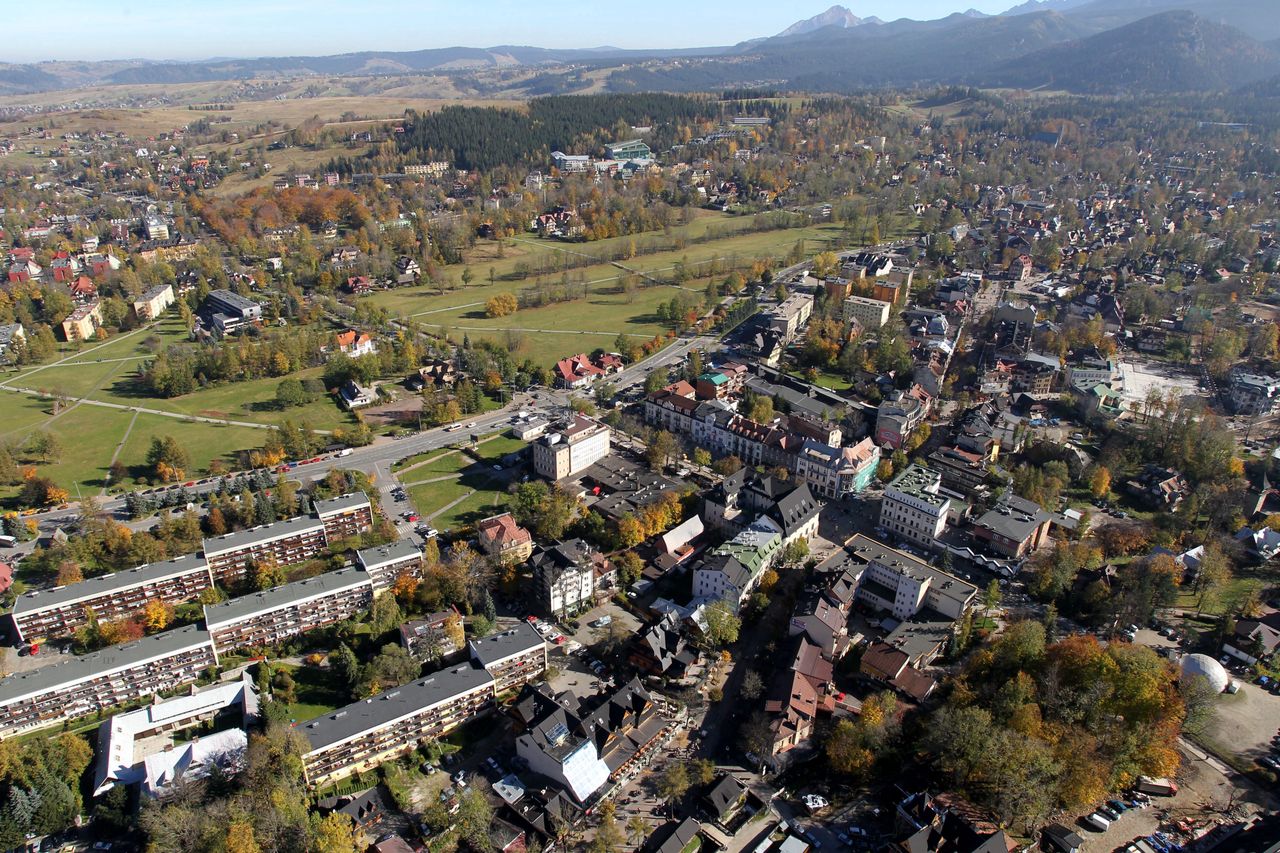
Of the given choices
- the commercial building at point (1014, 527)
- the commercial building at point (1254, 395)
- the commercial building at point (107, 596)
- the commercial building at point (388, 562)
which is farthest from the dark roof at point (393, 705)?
the commercial building at point (1254, 395)

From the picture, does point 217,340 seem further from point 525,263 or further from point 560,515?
point 560,515

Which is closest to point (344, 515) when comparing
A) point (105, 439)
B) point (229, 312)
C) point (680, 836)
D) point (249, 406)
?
point (249, 406)

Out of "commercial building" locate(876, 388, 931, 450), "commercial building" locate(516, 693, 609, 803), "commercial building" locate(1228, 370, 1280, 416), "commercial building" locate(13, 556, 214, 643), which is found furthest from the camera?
"commercial building" locate(1228, 370, 1280, 416)

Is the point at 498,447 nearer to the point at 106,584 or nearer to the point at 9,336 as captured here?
the point at 106,584

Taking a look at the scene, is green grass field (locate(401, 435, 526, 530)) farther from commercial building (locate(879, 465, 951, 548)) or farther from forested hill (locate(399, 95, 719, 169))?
forested hill (locate(399, 95, 719, 169))

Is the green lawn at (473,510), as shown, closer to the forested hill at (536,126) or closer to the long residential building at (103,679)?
the long residential building at (103,679)

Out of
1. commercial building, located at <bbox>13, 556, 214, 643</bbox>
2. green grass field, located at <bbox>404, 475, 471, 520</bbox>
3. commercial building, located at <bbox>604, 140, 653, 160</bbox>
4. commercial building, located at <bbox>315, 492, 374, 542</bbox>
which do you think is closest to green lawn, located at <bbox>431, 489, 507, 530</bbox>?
green grass field, located at <bbox>404, 475, 471, 520</bbox>
